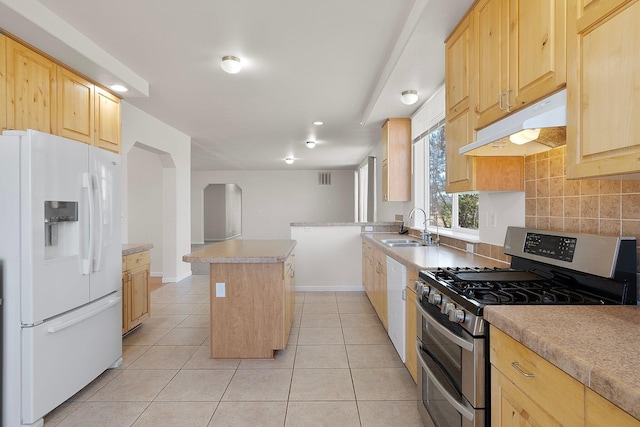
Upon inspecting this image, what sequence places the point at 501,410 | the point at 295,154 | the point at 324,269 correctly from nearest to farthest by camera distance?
the point at 501,410
the point at 324,269
the point at 295,154

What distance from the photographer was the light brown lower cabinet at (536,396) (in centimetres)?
79

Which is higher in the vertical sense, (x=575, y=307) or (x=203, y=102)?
(x=203, y=102)

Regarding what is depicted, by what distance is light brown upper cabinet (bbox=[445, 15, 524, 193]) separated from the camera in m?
2.04

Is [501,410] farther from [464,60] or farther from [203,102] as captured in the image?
[203,102]

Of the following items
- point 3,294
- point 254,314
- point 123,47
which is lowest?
point 254,314

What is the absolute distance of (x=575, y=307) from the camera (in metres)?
1.26

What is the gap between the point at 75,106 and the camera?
2.85 metres

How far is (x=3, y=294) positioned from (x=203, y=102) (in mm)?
2947

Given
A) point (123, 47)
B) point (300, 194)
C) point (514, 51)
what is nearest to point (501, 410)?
point (514, 51)

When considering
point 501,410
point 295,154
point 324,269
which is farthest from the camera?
point 295,154

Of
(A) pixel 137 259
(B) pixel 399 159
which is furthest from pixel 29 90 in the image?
(B) pixel 399 159

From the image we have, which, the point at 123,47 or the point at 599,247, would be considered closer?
the point at 599,247

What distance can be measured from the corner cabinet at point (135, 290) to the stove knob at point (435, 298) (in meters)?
2.81

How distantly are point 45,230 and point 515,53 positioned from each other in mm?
2706
